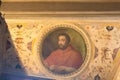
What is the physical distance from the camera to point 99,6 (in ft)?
22.6

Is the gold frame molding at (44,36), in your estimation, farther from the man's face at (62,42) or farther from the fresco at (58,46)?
the man's face at (62,42)

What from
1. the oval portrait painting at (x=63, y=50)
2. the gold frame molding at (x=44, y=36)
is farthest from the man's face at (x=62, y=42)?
the gold frame molding at (x=44, y=36)

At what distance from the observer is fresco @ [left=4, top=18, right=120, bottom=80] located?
6777 mm

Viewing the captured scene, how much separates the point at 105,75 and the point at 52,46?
4.02ft

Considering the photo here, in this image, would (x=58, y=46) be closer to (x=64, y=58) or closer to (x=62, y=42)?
(x=62, y=42)

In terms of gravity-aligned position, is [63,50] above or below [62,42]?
below

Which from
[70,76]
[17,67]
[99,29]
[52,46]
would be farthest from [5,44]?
[99,29]

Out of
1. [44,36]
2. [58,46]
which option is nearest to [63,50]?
[58,46]

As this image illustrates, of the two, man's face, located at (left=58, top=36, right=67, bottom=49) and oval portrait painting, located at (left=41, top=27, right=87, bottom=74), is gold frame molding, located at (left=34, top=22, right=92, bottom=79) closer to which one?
oval portrait painting, located at (left=41, top=27, right=87, bottom=74)

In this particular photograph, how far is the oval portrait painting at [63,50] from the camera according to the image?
6887mm

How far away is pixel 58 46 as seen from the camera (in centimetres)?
700

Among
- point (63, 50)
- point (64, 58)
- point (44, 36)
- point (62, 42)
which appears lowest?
point (64, 58)

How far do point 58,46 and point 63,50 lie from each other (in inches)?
5.2

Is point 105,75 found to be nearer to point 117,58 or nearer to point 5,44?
point 117,58
